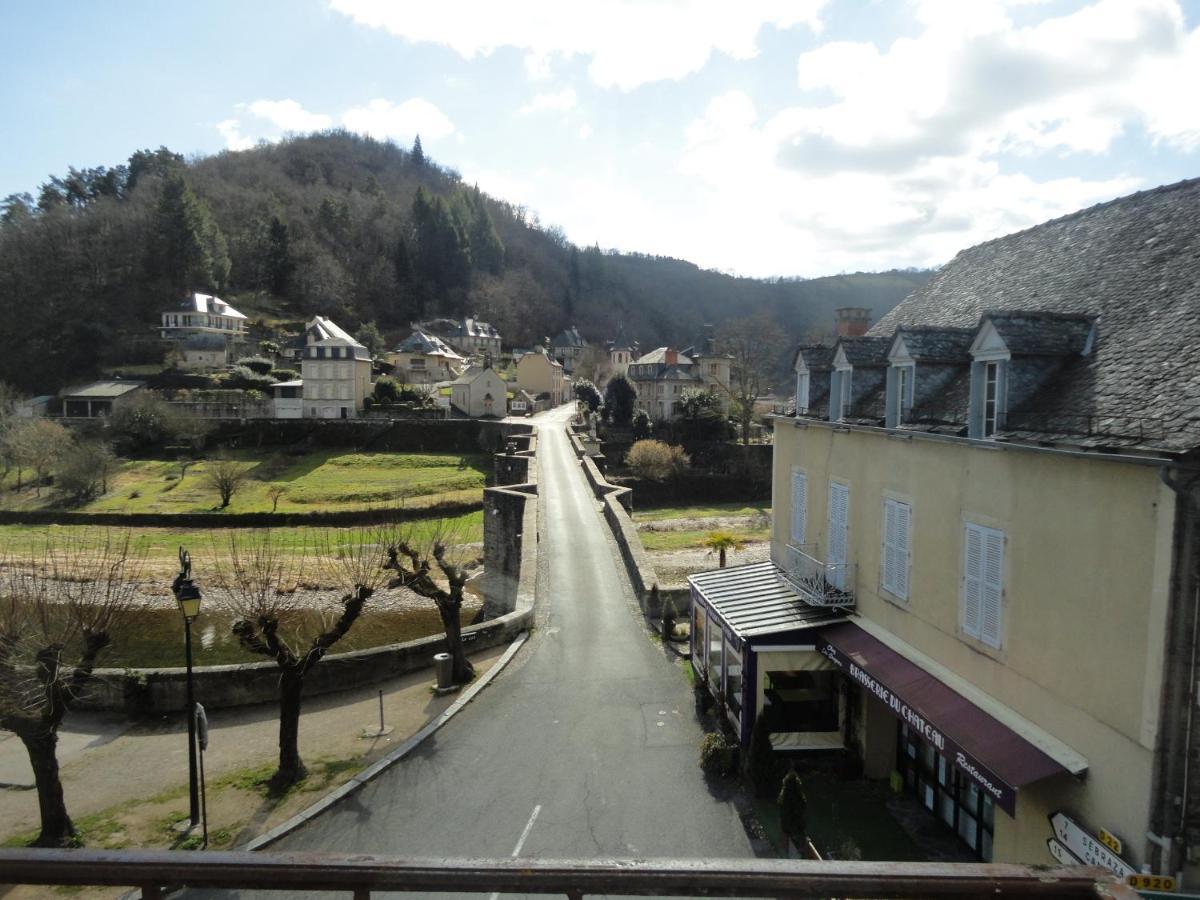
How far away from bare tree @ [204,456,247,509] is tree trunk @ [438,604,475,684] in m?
34.2

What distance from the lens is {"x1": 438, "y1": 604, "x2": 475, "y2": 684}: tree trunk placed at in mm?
15564

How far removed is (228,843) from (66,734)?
7.20 meters

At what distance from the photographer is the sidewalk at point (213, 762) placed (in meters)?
11.2

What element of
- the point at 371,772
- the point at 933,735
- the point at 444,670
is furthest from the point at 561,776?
the point at 933,735

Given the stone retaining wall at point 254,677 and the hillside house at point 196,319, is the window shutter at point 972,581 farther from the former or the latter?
the hillside house at point 196,319

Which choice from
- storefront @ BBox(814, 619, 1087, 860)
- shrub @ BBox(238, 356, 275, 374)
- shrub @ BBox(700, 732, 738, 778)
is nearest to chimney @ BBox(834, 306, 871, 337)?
storefront @ BBox(814, 619, 1087, 860)

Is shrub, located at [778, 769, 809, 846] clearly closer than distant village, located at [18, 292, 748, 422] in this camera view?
Yes

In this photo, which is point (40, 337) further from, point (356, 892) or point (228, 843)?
point (356, 892)

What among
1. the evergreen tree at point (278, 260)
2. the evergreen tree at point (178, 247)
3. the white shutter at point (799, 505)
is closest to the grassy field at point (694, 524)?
the white shutter at point (799, 505)

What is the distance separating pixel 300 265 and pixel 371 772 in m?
95.8

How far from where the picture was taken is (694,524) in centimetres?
4403

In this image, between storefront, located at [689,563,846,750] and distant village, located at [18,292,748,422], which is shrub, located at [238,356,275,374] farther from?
storefront, located at [689,563,846,750]

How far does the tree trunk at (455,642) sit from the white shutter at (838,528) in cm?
743

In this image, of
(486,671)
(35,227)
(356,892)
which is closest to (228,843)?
(486,671)
